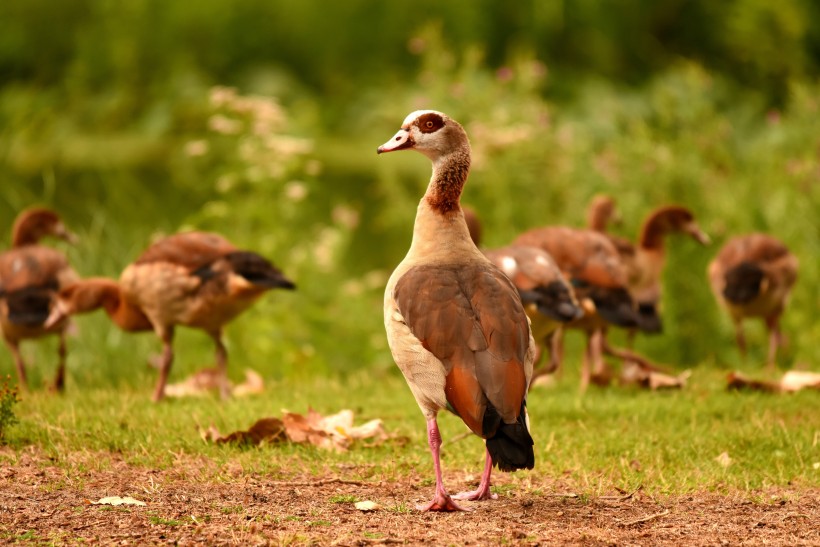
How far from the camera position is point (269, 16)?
116 feet

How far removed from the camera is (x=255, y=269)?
850cm

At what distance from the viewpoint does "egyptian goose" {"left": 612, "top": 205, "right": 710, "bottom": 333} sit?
33.7 feet

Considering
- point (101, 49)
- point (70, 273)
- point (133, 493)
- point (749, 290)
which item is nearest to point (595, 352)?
point (749, 290)

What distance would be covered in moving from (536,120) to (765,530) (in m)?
8.60

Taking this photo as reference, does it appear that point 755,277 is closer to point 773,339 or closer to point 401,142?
point 773,339

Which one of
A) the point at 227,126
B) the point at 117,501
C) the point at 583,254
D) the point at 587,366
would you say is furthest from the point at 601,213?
the point at 117,501

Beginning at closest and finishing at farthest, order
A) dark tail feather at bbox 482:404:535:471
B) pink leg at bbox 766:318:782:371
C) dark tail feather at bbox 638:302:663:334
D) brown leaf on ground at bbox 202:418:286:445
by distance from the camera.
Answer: dark tail feather at bbox 482:404:535:471, brown leaf on ground at bbox 202:418:286:445, dark tail feather at bbox 638:302:663:334, pink leg at bbox 766:318:782:371

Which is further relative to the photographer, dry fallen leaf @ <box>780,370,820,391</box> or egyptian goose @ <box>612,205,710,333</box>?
egyptian goose @ <box>612,205,710,333</box>

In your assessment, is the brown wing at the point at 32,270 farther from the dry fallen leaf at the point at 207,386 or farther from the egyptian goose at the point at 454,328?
the egyptian goose at the point at 454,328

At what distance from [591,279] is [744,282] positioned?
1.98m

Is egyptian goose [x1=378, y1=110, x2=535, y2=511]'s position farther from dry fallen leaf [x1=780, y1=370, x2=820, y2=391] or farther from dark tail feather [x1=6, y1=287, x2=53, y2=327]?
dark tail feather [x1=6, y1=287, x2=53, y2=327]

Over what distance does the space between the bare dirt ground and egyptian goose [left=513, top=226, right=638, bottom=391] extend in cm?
286

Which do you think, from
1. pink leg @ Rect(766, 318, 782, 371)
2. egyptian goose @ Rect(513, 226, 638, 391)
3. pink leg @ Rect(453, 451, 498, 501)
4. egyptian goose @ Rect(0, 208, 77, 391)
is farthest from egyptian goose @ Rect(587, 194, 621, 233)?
pink leg @ Rect(453, 451, 498, 501)

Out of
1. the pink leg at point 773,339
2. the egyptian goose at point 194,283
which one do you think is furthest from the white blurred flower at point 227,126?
the pink leg at point 773,339
